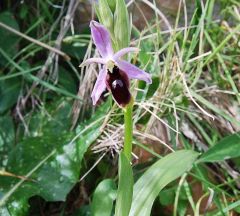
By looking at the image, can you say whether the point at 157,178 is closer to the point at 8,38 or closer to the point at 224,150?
the point at 224,150

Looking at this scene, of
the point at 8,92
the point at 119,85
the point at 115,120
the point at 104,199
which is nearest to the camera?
the point at 119,85

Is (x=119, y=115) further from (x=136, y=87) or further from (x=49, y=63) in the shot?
(x=49, y=63)

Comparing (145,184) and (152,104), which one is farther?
(152,104)

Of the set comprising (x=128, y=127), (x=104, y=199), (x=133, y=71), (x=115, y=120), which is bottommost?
(x=104, y=199)

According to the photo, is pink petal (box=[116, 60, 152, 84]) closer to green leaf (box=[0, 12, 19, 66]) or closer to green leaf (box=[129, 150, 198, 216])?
green leaf (box=[129, 150, 198, 216])

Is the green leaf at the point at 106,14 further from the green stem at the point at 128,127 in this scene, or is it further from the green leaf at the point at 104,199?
the green leaf at the point at 104,199

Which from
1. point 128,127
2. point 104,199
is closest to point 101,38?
point 128,127

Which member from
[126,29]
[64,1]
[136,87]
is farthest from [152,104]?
[64,1]

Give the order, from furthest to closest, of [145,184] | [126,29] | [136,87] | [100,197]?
[136,87]
[100,197]
[145,184]
[126,29]
